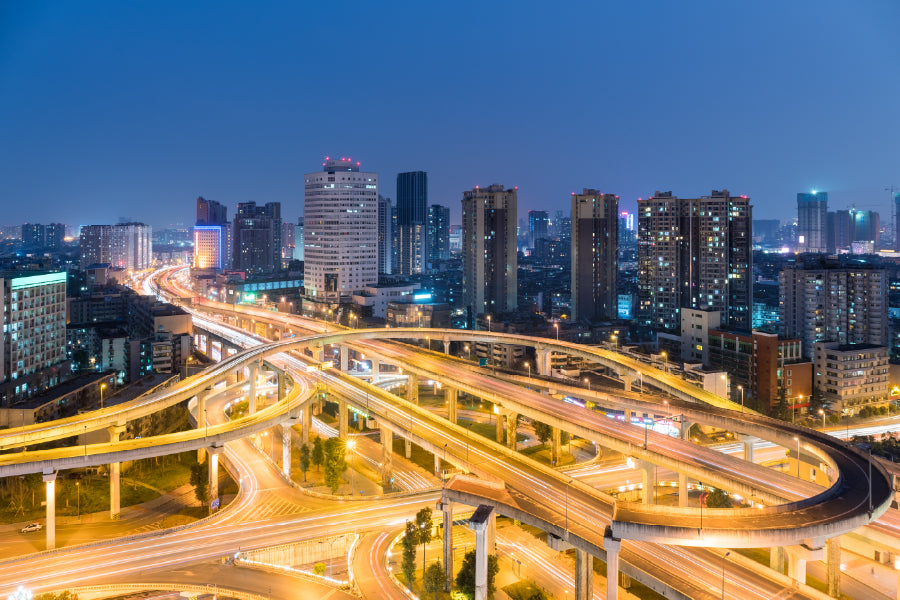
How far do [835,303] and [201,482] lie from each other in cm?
4192

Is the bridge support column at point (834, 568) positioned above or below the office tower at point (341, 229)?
below

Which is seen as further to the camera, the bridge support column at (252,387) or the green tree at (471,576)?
the bridge support column at (252,387)

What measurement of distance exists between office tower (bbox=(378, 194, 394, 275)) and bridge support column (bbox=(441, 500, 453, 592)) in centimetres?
8837

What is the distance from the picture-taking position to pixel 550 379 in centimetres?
3253

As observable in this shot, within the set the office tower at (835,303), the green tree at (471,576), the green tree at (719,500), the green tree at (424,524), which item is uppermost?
the office tower at (835,303)

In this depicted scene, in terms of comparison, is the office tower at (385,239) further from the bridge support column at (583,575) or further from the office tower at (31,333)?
the bridge support column at (583,575)

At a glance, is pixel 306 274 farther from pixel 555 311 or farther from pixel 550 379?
pixel 550 379

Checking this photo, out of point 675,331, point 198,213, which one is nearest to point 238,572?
point 675,331

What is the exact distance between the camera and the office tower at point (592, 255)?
63844mm

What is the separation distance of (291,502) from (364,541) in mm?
3610

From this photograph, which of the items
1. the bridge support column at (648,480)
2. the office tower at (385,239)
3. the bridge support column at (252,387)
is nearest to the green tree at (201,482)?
the bridge support column at (252,387)

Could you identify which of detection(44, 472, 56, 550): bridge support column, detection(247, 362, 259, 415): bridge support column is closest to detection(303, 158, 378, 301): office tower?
detection(247, 362, 259, 415): bridge support column

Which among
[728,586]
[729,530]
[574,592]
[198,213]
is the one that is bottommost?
[574,592]

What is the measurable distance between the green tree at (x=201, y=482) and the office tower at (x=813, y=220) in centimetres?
11354
